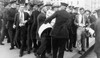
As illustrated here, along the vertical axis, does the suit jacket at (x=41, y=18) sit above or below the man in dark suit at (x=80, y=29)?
above

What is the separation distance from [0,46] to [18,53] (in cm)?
135

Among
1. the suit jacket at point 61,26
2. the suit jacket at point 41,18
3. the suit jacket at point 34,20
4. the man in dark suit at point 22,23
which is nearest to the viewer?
the suit jacket at point 61,26

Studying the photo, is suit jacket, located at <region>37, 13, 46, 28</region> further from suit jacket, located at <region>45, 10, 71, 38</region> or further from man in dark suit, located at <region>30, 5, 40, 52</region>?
suit jacket, located at <region>45, 10, 71, 38</region>

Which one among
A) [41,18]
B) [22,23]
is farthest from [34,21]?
[41,18]

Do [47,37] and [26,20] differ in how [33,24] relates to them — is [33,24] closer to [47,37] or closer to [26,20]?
[26,20]

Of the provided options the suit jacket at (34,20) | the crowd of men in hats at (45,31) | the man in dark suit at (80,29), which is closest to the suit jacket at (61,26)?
the crowd of men in hats at (45,31)

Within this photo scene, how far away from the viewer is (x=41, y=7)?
19.5 feet

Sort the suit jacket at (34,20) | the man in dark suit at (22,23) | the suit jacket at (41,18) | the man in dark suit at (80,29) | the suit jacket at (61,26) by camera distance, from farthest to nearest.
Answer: the man in dark suit at (80,29) → the man in dark suit at (22,23) → the suit jacket at (34,20) → the suit jacket at (41,18) → the suit jacket at (61,26)

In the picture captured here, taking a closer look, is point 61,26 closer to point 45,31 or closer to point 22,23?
point 45,31

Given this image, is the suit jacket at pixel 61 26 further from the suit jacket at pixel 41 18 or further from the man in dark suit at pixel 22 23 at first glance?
the man in dark suit at pixel 22 23

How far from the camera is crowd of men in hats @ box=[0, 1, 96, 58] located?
479 centimetres

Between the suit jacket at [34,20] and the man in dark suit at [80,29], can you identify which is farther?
the man in dark suit at [80,29]

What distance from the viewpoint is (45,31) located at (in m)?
5.29

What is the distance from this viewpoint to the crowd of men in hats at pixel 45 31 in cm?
479
